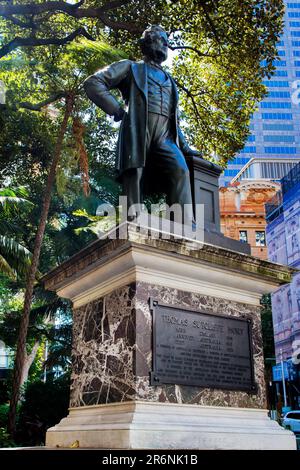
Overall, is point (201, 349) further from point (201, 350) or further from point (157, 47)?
point (157, 47)

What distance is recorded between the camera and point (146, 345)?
14.5 ft

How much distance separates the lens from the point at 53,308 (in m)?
19.7

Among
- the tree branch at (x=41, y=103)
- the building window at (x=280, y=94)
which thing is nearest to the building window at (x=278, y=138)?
the building window at (x=280, y=94)

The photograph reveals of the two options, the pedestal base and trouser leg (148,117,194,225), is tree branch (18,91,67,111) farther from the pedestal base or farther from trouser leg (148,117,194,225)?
the pedestal base

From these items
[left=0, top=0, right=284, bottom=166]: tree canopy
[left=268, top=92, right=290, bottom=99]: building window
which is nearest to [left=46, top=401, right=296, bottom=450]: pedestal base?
[left=0, top=0, right=284, bottom=166]: tree canopy

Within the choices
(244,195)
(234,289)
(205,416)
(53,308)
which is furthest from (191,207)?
(244,195)

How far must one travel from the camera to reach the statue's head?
5.71 meters

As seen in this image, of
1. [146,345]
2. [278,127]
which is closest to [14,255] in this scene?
[146,345]

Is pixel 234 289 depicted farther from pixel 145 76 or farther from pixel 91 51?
pixel 91 51

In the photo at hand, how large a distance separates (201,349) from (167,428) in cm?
92

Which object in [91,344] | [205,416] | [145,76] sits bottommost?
[205,416]

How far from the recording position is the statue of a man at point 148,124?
530 centimetres
